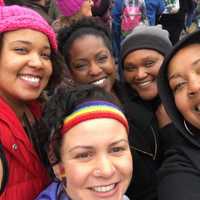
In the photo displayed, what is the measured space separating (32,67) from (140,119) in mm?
932

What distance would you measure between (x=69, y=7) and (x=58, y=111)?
231 cm

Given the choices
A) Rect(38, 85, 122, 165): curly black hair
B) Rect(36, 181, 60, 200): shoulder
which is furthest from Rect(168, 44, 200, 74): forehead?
Rect(36, 181, 60, 200): shoulder

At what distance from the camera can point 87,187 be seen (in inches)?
74.5

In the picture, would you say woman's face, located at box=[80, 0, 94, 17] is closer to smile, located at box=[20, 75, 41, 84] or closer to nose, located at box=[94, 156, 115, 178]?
smile, located at box=[20, 75, 41, 84]

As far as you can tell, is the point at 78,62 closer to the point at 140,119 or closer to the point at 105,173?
the point at 140,119

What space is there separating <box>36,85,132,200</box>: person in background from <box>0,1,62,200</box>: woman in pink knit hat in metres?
0.13

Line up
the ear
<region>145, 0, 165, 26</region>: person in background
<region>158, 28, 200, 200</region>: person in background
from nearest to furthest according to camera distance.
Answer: the ear → <region>158, 28, 200, 200</region>: person in background → <region>145, 0, 165, 26</region>: person in background

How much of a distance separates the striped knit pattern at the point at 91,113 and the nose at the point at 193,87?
0.46 meters

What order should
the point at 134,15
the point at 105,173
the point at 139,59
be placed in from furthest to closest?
the point at 134,15
the point at 139,59
the point at 105,173

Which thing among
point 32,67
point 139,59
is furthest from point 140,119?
point 32,67

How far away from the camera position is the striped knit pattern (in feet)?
6.33

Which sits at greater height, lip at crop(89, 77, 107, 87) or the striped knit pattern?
the striped knit pattern

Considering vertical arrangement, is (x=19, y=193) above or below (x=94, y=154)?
below

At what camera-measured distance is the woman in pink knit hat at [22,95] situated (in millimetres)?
2045
